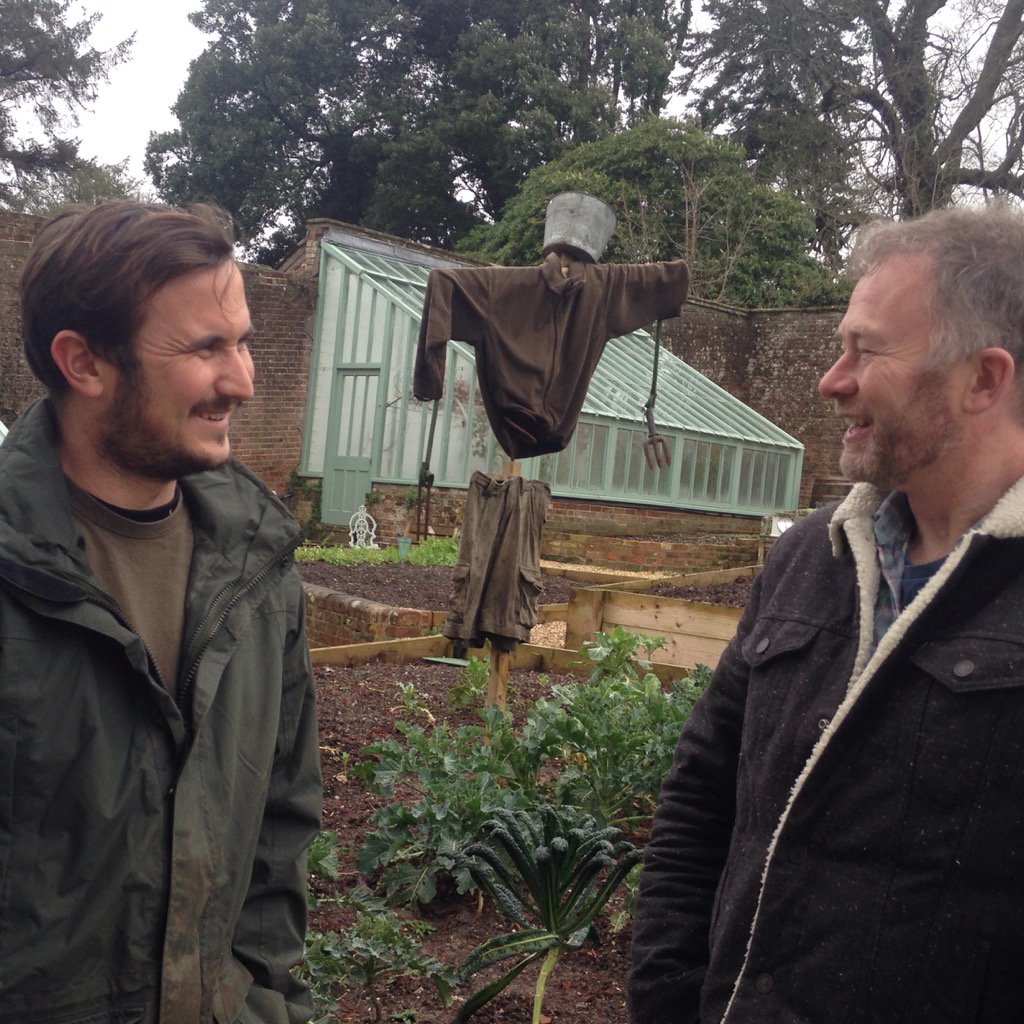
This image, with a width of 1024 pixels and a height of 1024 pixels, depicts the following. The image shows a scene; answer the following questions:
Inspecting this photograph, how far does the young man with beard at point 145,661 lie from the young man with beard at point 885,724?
0.60 meters

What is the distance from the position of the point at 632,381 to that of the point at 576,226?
489 inches

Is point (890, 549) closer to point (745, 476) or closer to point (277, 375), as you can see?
point (277, 375)

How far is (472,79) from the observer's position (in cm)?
2881

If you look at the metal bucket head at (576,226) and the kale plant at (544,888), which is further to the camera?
the metal bucket head at (576,226)

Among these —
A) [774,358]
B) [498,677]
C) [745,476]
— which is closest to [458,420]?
[745,476]

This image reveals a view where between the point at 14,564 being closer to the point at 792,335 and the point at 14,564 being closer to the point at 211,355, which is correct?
the point at 211,355

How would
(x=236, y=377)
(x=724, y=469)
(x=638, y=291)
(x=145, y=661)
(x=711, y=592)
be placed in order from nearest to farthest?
1. (x=145, y=661)
2. (x=236, y=377)
3. (x=638, y=291)
4. (x=711, y=592)
5. (x=724, y=469)

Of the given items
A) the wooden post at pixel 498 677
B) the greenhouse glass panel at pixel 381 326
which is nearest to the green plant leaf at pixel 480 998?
the wooden post at pixel 498 677

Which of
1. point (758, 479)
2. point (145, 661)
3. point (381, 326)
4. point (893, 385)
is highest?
point (381, 326)

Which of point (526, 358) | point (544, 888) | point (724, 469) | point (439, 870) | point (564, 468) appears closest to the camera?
point (544, 888)

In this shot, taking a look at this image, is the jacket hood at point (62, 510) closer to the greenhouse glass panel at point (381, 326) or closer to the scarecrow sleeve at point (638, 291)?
the scarecrow sleeve at point (638, 291)

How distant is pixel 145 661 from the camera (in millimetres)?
1479

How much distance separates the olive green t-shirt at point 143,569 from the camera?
5.27ft

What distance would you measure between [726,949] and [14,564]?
106cm
